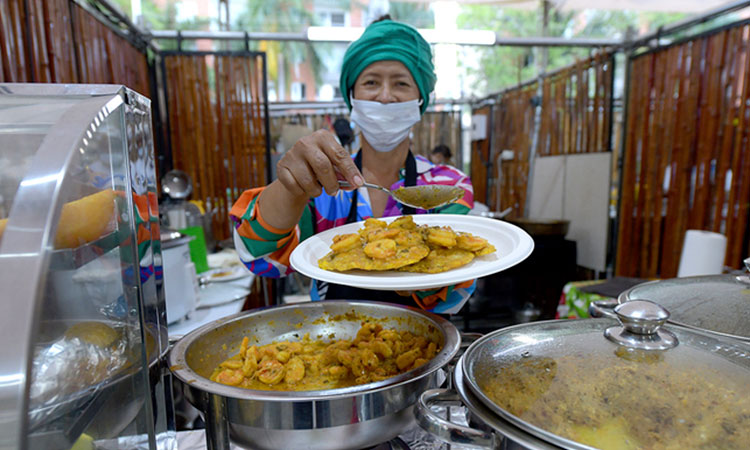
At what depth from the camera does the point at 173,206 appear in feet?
12.8

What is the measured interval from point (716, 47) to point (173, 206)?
5.25m

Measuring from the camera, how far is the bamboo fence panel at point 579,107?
5125mm

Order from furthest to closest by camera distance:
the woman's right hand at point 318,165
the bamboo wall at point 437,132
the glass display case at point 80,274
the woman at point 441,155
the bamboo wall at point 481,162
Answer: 1. the bamboo wall at point 437,132
2. the bamboo wall at point 481,162
3. the woman at point 441,155
4. the woman's right hand at point 318,165
5. the glass display case at point 80,274

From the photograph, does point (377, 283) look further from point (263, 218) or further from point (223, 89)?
point (223, 89)

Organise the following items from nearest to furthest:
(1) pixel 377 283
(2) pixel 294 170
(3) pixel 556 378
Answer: (3) pixel 556 378, (1) pixel 377 283, (2) pixel 294 170

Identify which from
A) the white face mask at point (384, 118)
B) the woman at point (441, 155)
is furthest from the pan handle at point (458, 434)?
the woman at point (441, 155)

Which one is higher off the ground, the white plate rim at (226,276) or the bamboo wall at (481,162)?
the bamboo wall at (481,162)

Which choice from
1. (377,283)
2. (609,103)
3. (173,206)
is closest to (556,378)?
(377,283)

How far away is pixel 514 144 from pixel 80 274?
7.40 metres

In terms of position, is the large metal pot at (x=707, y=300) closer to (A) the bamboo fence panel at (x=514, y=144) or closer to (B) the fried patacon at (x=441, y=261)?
(B) the fried patacon at (x=441, y=261)

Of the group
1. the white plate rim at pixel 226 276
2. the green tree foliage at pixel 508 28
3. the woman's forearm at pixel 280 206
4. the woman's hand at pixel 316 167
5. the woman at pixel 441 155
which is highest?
the green tree foliage at pixel 508 28

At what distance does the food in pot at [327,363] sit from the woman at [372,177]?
1.72 ft

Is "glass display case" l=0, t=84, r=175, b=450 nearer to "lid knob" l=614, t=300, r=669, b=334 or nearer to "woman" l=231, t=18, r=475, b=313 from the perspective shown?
"woman" l=231, t=18, r=475, b=313

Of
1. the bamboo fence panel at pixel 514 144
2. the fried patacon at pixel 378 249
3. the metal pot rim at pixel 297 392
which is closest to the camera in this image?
the metal pot rim at pixel 297 392
